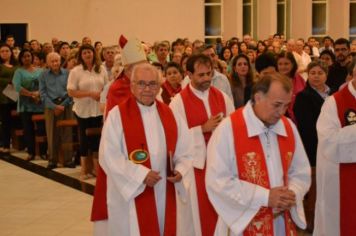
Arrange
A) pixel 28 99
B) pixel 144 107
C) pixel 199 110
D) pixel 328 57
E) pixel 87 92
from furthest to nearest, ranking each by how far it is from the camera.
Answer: pixel 28 99 < pixel 87 92 < pixel 328 57 < pixel 199 110 < pixel 144 107

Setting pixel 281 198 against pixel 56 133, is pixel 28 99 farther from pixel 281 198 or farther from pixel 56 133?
pixel 281 198

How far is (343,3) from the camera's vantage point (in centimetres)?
2570

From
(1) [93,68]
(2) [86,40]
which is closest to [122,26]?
(2) [86,40]

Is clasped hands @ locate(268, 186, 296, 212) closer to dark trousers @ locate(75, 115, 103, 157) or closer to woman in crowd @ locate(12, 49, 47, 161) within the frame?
dark trousers @ locate(75, 115, 103, 157)

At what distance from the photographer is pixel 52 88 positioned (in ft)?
36.5

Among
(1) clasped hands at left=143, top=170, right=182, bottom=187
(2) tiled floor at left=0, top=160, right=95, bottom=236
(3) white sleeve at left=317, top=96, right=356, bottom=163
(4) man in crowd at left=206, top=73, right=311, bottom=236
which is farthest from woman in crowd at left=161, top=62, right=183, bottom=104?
(4) man in crowd at left=206, top=73, right=311, bottom=236

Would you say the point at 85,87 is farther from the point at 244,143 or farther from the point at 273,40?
the point at 273,40

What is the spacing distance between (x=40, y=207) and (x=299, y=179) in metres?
5.04

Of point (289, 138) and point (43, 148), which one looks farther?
point (43, 148)

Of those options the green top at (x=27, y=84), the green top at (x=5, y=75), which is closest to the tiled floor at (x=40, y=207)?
the green top at (x=27, y=84)

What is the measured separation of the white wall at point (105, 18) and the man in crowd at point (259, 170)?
16.6 meters

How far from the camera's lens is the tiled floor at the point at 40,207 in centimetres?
772

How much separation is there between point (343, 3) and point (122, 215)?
72.2 feet

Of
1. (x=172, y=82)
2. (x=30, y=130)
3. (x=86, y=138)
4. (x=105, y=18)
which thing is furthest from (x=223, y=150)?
(x=105, y=18)
